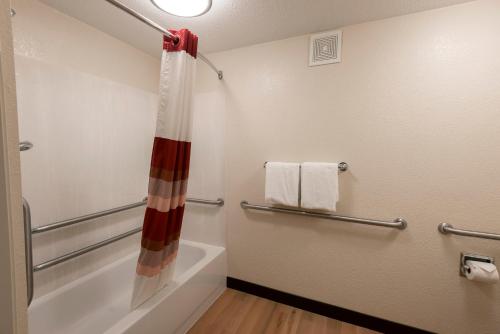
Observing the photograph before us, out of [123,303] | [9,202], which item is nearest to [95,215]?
[123,303]

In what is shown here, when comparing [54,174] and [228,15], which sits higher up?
[228,15]

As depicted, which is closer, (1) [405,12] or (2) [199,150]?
(1) [405,12]

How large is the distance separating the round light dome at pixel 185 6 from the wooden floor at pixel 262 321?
1956 mm

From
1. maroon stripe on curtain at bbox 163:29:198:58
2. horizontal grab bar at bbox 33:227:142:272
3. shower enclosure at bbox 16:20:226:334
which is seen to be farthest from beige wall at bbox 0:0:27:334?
horizontal grab bar at bbox 33:227:142:272

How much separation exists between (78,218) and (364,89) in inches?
77.3

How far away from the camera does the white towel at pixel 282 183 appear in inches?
57.6

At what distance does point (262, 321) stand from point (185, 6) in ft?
6.63

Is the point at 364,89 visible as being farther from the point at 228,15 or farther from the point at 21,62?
the point at 21,62

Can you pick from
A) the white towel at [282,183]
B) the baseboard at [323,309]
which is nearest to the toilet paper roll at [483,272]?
the baseboard at [323,309]

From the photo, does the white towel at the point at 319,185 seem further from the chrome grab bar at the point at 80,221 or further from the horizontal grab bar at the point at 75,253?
the horizontal grab bar at the point at 75,253

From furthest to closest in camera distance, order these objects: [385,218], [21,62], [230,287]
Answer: [230,287] → [385,218] → [21,62]

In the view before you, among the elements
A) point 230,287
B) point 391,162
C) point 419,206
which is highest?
point 391,162

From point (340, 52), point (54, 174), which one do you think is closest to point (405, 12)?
point (340, 52)

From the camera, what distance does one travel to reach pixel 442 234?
1.22 metres
